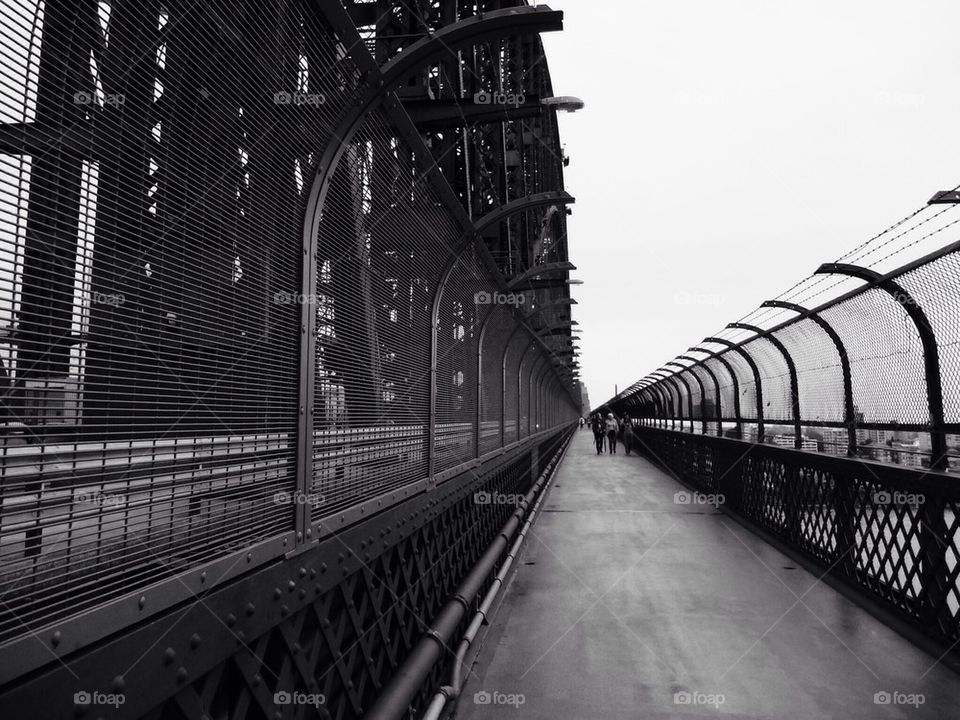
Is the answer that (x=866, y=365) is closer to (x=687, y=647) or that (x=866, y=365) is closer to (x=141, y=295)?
(x=687, y=647)

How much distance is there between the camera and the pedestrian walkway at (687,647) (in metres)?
3.93

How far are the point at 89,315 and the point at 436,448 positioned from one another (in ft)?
11.1

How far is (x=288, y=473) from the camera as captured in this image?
7.90 feet

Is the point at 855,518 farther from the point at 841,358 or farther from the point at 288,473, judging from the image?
the point at 288,473

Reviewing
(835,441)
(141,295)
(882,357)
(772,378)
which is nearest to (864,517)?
(835,441)

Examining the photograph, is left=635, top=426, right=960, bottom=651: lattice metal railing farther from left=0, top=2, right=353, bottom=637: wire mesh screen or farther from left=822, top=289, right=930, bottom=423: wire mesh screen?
left=0, top=2, right=353, bottom=637: wire mesh screen

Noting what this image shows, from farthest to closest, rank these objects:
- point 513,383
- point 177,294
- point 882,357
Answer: point 513,383 → point 882,357 → point 177,294

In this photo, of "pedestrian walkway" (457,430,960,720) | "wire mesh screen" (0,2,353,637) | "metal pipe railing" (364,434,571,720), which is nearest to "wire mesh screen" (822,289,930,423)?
"pedestrian walkway" (457,430,960,720)

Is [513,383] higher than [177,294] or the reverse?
higher

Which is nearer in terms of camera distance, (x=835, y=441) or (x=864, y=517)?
(x=864, y=517)

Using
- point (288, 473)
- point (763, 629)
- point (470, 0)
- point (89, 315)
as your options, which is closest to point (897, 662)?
point (763, 629)

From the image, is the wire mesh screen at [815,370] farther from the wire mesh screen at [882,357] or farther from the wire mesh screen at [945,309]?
the wire mesh screen at [945,309]

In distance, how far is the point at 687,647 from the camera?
191 inches

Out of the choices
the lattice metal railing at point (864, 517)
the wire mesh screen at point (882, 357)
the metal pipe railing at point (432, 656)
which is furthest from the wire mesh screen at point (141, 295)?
the wire mesh screen at point (882, 357)
